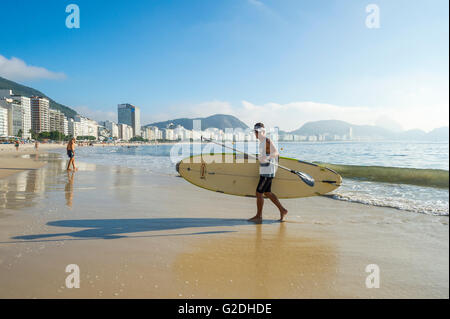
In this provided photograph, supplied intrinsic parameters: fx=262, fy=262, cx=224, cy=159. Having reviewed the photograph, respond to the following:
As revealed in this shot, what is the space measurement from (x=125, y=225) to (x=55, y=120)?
21125cm

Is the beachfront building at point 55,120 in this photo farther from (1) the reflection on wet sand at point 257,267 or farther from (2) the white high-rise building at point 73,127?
(1) the reflection on wet sand at point 257,267

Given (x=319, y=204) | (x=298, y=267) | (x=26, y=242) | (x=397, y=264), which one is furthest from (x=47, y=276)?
(x=319, y=204)

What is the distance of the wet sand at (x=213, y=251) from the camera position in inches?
99.5

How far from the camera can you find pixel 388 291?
2.52 m

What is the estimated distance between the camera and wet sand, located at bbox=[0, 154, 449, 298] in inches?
99.5

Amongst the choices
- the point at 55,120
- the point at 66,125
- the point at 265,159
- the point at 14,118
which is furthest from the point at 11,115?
the point at 265,159

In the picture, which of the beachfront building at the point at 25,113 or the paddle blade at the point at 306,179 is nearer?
the paddle blade at the point at 306,179

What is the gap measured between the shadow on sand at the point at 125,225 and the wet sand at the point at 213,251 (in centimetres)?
2

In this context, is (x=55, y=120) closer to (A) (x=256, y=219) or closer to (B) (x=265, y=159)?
(A) (x=256, y=219)

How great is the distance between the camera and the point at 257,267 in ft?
9.79

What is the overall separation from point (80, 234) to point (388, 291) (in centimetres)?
404

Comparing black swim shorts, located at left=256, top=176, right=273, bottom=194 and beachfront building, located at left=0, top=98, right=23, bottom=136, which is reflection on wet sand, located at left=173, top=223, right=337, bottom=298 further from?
beachfront building, located at left=0, top=98, right=23, bottom=136

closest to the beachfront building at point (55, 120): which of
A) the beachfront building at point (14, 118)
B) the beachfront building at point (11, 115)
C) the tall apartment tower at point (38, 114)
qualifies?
the tall apartment tower at point (38, 114)

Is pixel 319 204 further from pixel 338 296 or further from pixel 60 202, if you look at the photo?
pixel 60 202
